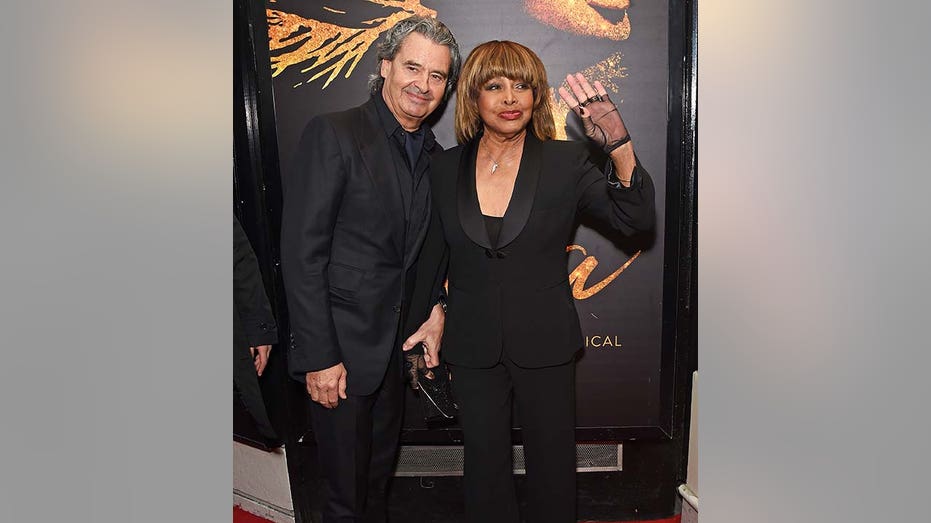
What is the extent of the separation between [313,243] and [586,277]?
955 mm

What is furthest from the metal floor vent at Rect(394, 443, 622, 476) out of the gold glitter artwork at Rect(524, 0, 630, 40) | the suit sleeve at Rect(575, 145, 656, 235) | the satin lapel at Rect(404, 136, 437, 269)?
the gold glitter artwork at Rect(524, 0, 630, 40)

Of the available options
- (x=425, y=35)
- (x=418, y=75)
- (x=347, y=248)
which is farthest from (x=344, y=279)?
(x=425, y=35)

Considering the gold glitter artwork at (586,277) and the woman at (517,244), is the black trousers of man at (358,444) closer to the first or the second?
the woman at (517,244)

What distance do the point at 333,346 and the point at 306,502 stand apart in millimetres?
811

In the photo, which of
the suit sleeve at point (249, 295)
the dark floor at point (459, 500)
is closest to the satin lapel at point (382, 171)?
the suit sleeve at point (249, 295)

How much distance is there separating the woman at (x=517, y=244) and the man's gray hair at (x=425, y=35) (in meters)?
0.07

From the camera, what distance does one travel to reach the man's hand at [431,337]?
240 cm

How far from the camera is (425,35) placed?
225 cm

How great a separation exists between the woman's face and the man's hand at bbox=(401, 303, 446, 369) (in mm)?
628

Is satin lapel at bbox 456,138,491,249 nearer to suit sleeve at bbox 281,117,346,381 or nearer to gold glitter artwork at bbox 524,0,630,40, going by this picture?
suit sleeve at bbox 281,117,346,381

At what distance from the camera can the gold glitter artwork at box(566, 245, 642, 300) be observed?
2.57 m

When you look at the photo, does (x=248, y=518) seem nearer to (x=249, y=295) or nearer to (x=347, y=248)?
(x=249, y=295)

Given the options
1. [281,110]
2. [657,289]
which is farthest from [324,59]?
[657,289]

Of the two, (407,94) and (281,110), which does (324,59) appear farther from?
(407,94)
